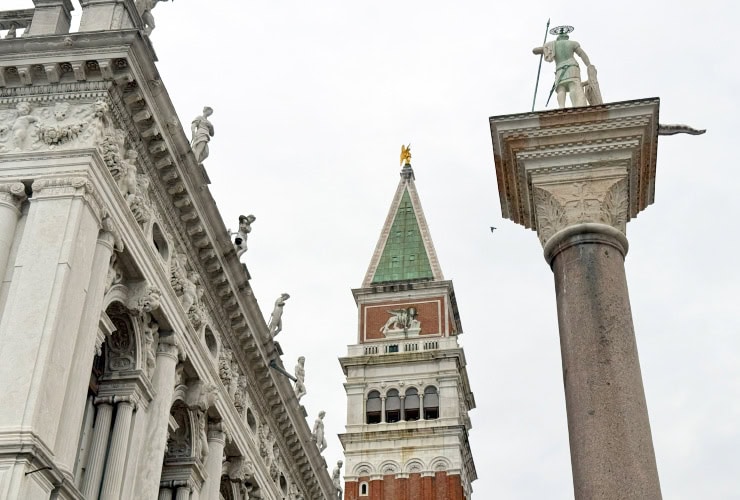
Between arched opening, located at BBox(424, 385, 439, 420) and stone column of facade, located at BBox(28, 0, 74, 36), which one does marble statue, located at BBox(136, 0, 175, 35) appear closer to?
stone column of facade, located at BBox(28, 0, 74, 36)

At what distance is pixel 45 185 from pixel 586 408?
1259 centimetres

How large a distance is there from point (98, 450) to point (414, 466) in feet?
140

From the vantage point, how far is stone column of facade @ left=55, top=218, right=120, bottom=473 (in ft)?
56.5

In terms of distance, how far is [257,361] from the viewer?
29.5 m

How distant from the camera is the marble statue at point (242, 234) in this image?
27969mm

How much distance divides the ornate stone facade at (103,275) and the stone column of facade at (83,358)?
0.03m

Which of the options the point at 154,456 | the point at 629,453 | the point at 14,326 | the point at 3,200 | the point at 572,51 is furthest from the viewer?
the point at 154,456

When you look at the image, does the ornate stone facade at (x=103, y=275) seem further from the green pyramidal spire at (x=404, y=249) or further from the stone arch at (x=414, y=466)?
the green pyramidal spire at (x=404, y=249)

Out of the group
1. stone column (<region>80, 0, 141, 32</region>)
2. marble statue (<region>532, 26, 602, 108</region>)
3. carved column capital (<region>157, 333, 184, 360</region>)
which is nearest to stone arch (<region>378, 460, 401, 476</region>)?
carved column capital (<region>157, 333, 184, 360</region>)

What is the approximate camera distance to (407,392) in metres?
62.9

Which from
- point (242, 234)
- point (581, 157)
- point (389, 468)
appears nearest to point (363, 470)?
point (389, 468)

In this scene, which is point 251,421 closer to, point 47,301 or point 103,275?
point 103,275

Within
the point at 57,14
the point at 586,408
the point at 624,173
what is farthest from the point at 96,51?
the point at 586,408

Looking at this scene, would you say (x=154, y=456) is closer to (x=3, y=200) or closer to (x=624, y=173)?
(x=3, y=200)
